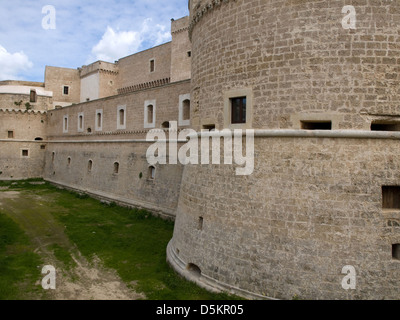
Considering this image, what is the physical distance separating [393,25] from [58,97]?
2889 cm

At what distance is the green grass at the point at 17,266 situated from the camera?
722cm

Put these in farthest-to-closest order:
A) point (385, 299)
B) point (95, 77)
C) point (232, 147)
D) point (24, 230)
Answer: point (95, 77), point (24, 230), point (232, 147), point (385, 299)

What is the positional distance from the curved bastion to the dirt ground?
8.02 feet

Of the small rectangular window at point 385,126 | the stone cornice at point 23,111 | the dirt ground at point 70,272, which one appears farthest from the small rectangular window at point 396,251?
the stone cornice at point 23,111

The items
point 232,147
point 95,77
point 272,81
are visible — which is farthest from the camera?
point 95,77

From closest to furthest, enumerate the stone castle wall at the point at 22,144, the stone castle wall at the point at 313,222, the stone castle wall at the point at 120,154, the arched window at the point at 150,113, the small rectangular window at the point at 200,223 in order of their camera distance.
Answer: the stone castle wall at the point at 313,222, the small rectangular window at the point at 200,223, the stone castle wall at the point at 120,154, the arched window at the point at 150,113, the stone castle wall at the point at 22,144

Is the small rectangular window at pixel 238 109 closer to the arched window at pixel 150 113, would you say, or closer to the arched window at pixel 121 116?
the arched window at pixel 150 113

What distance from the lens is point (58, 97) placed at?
96.8ft

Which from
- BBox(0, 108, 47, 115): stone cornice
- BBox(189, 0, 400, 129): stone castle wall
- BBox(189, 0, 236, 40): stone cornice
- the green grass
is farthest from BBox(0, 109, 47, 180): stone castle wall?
BBox(189, 0, 400, 129): stone castle wall

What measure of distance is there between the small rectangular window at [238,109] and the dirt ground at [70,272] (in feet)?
14.2

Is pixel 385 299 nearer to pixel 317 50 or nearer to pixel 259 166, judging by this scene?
pixel 259 166

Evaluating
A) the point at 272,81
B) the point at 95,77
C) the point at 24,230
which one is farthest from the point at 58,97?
the point at 272,81

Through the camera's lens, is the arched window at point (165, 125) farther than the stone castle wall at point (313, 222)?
Yes

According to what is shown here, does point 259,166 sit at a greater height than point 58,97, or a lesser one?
lesser
